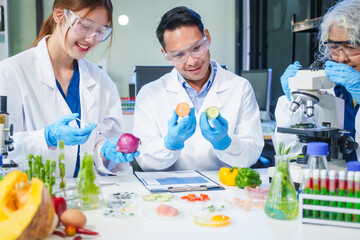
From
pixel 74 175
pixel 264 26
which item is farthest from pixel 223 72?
pixel 264 26

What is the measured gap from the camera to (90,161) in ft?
4.45

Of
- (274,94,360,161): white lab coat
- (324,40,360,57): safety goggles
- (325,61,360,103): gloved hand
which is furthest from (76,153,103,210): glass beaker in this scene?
(324,40,360,57): safety goggles

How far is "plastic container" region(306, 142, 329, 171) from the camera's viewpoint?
1.26m

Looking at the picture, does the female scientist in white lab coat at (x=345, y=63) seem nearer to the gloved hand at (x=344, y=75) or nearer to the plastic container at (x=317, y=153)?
the gloved hand at (x=344, y=75)

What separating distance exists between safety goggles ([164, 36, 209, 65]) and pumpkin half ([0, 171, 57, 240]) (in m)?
1.23

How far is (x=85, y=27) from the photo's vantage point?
1.91 meters

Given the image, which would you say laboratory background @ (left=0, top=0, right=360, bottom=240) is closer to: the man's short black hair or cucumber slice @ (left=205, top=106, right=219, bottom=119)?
cucumber slice @ (left=205, top=106, right=219, bottom=119)

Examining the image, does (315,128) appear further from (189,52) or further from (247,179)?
(189,52)

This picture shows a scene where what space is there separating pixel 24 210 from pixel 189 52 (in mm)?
1358

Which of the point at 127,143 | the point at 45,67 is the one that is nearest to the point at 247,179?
the point at 127,143

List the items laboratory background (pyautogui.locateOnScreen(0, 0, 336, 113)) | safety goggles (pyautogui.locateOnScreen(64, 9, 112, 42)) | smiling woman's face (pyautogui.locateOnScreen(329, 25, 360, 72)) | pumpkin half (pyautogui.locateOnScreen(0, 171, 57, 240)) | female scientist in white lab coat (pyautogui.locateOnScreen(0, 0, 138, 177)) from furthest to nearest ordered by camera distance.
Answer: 1. laboratory background (pyautogui.locateOnScreen(0, 0, 336, 113))
2. smiling woman's face (pyautogui.locateOnScreen(329, 25, 360, 72))
3. safety goggles (pyautogui.locateOnScreen(64, 9, 112, 42))
4. female scientist in white lab coat (pyautogui.locateOnScreen(0, 0, 138, 177))
5. pumpkin half (pyautogui.locateOnScreen(0, 171, 57, 240))

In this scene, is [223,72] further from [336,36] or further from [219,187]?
[219,187]

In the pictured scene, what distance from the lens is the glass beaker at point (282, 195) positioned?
49.4 inches

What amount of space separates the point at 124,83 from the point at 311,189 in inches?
207
